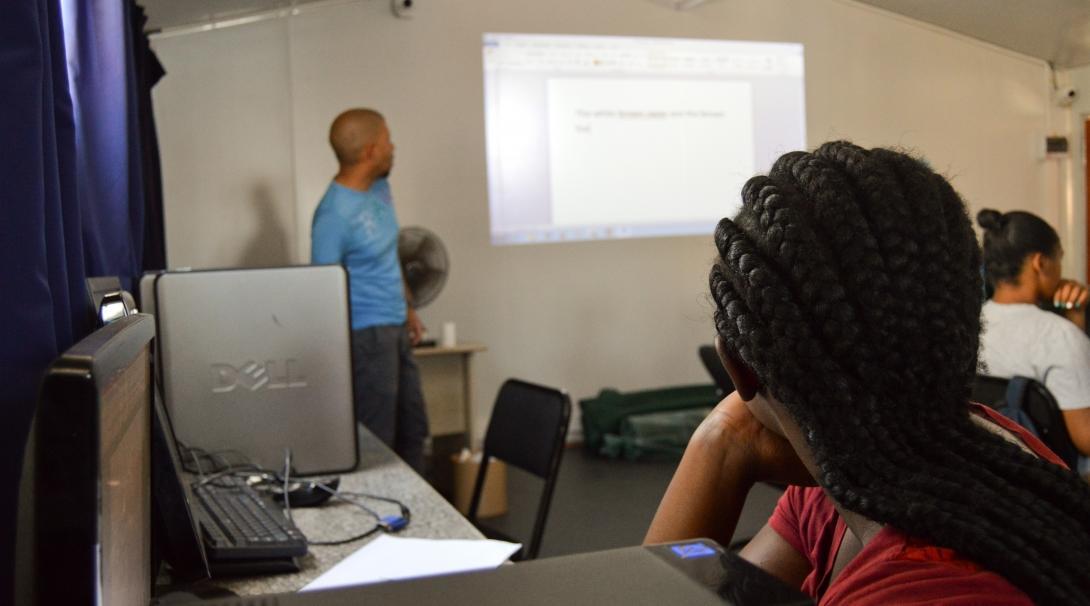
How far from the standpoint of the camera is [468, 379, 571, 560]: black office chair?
7.34 ft

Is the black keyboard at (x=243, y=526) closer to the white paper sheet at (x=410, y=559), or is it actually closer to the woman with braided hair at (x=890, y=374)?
the white paper sheet at (x=410, y=559)

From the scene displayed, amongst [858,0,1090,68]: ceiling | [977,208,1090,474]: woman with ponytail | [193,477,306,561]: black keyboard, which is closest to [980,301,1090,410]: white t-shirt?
[977,208,1090,474]: woman with ponytail

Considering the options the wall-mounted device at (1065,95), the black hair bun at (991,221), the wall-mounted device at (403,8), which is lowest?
the black hair bun at (991,221)

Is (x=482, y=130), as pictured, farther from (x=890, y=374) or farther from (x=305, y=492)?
(x=890, y=374)

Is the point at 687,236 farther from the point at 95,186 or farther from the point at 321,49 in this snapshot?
the point at 95,186

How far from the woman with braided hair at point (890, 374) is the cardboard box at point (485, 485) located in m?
3.31

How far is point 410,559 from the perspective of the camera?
4.78 feet

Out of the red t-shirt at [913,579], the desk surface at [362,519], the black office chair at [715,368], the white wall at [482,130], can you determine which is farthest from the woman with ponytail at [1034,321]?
the red t-shirt at [913,579]

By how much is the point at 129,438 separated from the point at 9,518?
0.74 feet

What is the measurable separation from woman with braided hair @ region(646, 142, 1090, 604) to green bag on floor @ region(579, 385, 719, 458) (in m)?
4.28

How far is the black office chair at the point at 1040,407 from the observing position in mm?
2490

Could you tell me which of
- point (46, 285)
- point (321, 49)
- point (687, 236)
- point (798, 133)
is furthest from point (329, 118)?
point (46, 285)

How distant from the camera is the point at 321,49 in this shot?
4.77m

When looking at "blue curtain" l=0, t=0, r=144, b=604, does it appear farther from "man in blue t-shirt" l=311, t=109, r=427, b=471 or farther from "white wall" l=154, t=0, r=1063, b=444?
"white wall" l=154, t=0, r=1063, b=444
